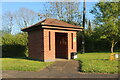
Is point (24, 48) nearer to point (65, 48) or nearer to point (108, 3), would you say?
point (65, 48)

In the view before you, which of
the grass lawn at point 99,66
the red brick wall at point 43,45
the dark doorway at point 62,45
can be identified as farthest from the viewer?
the dark doorway at point 62,45

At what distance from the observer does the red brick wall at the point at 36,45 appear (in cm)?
1180

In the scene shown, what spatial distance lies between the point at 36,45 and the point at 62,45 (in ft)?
9.80

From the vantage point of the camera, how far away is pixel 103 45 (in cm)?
2433

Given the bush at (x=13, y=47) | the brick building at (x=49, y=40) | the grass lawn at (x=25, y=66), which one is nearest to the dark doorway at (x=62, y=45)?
the brick building at (x=49, y=40)

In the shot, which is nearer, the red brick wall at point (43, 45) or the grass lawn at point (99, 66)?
the grass lawn at point (99, 66)

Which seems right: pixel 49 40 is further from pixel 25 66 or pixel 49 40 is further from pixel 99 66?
pixel 99 66

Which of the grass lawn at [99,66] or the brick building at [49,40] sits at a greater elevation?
the brick building at [49,40]

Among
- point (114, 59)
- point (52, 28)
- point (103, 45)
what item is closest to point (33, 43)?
→ point (52, 28)

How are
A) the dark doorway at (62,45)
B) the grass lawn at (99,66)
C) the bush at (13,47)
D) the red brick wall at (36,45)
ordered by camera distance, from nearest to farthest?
the grass lawn at (99,66)
the red brick wall at (36,45)
the dark doorway at (62,45)
the bush at (13,47)

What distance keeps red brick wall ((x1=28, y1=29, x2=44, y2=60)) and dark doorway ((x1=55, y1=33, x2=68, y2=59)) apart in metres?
2.81

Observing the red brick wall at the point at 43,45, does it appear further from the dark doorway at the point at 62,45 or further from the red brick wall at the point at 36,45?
the dark doorway at the point at 62,45

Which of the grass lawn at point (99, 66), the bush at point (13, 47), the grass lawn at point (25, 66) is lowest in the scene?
the grass lawn at point (25, 66)

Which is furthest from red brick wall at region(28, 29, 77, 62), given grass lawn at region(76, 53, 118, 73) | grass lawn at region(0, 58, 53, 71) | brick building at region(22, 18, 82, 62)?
grass lawn at region(76, 53, 118, 73)
